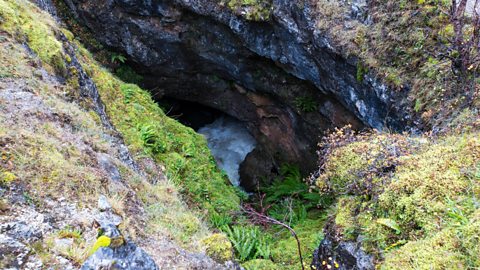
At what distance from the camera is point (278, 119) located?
13.5 metres

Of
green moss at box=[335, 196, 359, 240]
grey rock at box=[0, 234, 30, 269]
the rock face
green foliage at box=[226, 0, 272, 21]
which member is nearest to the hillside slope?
grey rock at box=[0, 234, 30, 269]

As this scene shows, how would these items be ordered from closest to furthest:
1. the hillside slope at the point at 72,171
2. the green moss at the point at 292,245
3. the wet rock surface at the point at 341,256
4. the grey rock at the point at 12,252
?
the grey rock at the point at 12,252 < the hillside slope at the point at 72,171 < the wet rock surface at the point at 341,256 < the green moss at the point at 292,245

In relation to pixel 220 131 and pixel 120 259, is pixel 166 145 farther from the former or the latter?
pixel 220 131

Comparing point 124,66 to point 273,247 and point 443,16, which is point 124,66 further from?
point 443,16

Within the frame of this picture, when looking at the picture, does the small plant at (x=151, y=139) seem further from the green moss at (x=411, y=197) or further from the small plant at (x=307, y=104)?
the small plant at (x=307, y=104)

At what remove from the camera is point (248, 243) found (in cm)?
728

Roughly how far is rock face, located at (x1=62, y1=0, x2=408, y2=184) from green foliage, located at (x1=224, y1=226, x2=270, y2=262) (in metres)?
3.54

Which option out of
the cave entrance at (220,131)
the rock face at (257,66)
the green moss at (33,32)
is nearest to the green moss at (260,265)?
the rock face at (257,66)

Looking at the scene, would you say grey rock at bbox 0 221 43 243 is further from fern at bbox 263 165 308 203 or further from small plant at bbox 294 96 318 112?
small plant at bbox 294 96 318 112

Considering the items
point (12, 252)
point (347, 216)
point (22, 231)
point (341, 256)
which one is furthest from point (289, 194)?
point (12, 252)

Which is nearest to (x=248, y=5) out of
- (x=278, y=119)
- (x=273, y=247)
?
(x=278, y=119)

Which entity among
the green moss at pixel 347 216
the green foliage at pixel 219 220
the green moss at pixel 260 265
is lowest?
the green foliage at pixel 219 220

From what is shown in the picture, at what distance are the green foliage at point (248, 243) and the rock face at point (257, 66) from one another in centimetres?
354

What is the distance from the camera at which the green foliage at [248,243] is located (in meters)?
7.08
